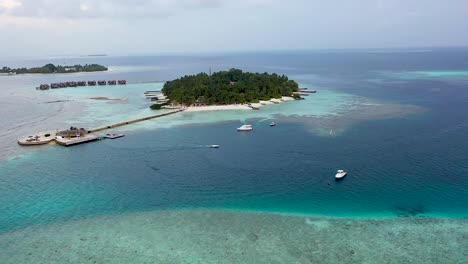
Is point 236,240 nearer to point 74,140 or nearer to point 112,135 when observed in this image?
point 112,135

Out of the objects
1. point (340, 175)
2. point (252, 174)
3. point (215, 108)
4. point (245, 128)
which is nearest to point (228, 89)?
point (215, 108)

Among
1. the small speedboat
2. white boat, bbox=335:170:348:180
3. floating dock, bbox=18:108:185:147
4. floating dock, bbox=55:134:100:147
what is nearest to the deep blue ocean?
white boat, bbox=335:170:348:180

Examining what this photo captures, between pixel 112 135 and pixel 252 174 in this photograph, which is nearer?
pixel 252 174

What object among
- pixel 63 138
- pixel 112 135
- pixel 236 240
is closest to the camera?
pixel 236 240

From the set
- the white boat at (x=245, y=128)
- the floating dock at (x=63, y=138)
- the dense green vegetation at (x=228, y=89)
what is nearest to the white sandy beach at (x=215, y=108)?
the dense green vegetation at (x=228, y=89)

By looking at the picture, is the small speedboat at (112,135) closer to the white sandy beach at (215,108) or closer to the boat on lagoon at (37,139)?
the boat on lagoon at (37,139)
